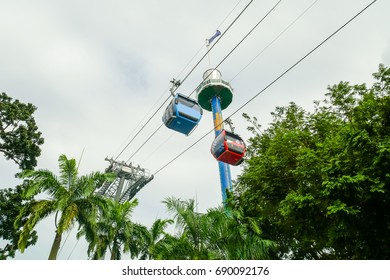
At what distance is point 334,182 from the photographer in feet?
29.5

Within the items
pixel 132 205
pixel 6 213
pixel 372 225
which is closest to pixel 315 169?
pixel 372 225

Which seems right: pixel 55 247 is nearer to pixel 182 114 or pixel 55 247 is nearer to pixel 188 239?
pixel 188 239

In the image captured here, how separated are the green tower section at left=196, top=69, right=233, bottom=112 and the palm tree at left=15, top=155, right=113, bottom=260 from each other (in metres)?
27.0

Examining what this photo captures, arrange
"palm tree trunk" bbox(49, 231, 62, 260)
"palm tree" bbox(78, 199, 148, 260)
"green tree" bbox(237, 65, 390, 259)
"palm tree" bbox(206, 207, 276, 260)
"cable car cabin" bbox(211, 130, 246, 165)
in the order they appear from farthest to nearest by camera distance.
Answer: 1. "cable car cabin" bbox(211, 130, 246, 165)
2. "palm tree" bbox(78, 199, 148, 260)
3. "palm tree trunk" bbox(49, 231, 62, 260)
4. "palm tree" bbox(206, 207, 276, 260)
5. "green tree" bbox(237, 65, 390, 259)

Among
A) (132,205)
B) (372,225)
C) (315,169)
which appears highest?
(132,205)

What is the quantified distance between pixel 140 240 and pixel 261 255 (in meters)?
10.0

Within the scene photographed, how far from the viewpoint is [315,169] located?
34.6ft

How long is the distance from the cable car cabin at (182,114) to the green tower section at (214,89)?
16092mm

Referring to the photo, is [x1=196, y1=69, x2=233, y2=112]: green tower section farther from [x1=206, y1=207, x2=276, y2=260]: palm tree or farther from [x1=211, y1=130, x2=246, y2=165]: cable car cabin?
[x1=206, y1=207, x2=276, y2=260]: palm tree

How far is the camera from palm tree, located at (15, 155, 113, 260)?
42.9 feet

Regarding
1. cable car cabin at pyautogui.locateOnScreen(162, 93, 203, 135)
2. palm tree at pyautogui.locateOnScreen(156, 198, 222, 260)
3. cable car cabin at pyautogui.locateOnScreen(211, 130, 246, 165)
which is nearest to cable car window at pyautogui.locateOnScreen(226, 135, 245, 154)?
cable car cabin at pyautogui.locateOnScreen(211, 130, 246, 165)

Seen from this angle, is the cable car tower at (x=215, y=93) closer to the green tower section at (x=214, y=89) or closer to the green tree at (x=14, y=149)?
the green tower section at (x=214, y=89)

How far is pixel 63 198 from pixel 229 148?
13488 millimetres

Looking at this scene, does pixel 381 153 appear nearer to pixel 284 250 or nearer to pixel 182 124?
pixel 284 250
